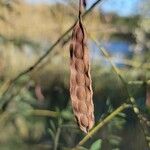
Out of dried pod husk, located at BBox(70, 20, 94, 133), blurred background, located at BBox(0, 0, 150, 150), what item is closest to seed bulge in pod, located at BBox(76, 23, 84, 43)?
dried pod husk, located at BBox(70, 20, 94, 133)

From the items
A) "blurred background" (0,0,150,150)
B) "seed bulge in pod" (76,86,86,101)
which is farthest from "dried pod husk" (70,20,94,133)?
"blurred background" (0,0,150,150)

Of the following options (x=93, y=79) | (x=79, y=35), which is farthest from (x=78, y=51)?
(x=93, y=79)

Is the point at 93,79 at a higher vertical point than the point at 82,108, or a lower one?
lower

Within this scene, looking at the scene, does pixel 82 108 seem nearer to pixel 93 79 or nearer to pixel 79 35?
pixel 79 35

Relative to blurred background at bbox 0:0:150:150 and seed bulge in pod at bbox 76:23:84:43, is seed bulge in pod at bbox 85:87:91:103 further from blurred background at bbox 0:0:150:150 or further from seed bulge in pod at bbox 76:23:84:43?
blurred background at bbox 0:0:150:150

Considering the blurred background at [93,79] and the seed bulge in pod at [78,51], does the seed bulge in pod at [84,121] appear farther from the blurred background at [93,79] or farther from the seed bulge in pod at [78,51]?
the blurred background at [93,79]

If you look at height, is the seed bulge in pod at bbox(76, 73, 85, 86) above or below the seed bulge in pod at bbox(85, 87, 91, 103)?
above

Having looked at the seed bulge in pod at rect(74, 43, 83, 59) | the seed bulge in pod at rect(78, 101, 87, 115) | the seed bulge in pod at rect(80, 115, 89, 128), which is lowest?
the seed bulge in pod at rect(80, 115, 89, 128)

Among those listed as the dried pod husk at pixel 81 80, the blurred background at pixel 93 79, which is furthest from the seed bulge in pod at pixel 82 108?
the blurred background at pixel 93 79

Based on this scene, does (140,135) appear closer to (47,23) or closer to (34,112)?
(34,112)

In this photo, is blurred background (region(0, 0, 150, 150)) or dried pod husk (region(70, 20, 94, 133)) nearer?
dried pod husk (region(70, 20, 94, 133))
